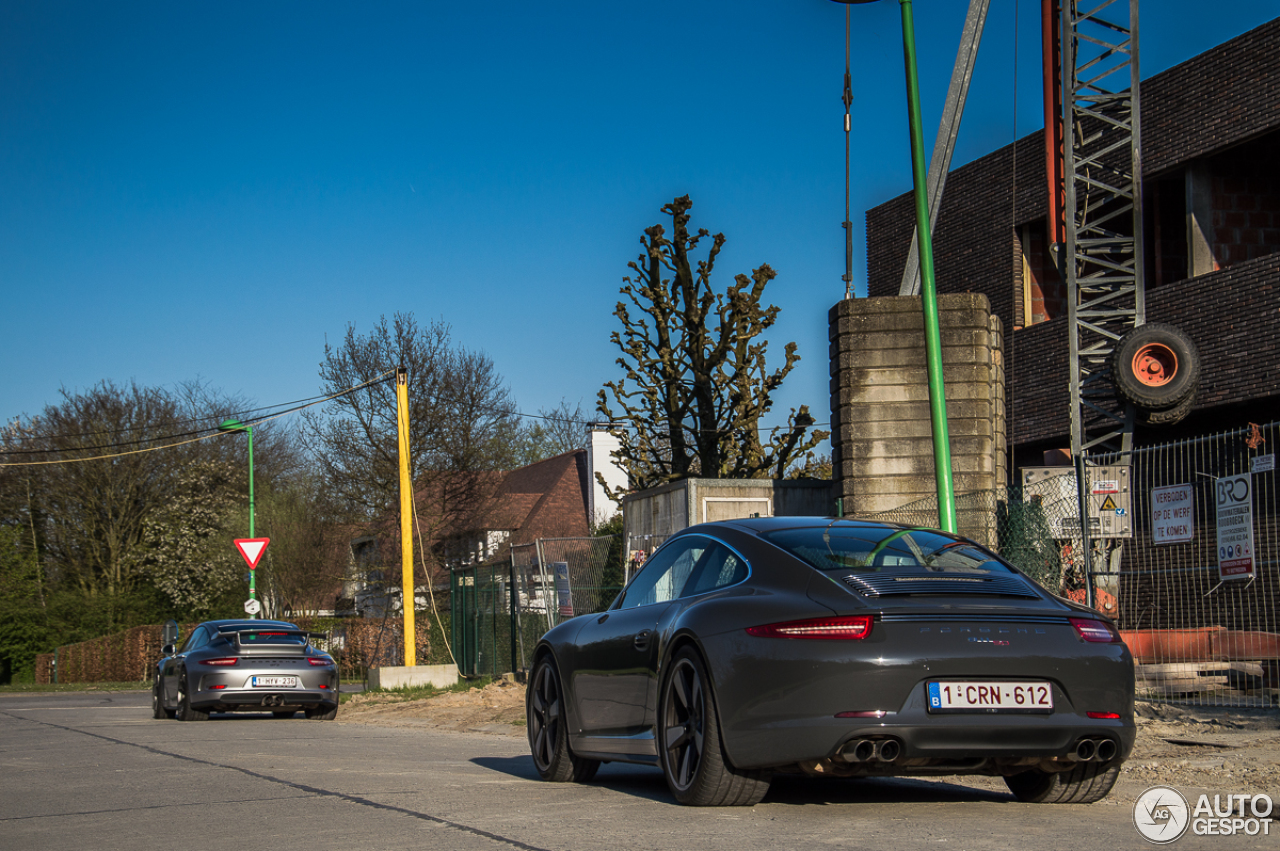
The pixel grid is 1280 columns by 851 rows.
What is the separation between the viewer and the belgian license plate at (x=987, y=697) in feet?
17.1

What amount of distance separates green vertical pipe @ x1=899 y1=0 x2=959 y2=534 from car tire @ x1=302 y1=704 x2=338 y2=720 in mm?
8359

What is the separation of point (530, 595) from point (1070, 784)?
14546mm

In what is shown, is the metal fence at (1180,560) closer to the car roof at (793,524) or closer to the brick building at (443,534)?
the car roof at (793,524)

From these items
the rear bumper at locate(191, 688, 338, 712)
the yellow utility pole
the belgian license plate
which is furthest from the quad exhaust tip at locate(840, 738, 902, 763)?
the yellow utility pole

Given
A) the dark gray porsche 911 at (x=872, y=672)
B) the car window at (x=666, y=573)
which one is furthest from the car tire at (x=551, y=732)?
the dark gray porsche 911 at (x=872, y=672)

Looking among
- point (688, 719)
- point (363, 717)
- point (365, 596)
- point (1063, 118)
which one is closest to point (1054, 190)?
point (1063, 118)

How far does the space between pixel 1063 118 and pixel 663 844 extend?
73.3 feet

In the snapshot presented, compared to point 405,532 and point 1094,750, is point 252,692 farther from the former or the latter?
point 1094,750

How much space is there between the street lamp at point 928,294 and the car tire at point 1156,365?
1015cm

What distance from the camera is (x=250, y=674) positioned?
52.0 feet

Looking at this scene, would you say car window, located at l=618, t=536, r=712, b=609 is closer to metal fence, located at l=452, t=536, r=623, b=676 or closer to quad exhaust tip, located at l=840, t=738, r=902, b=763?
quad exhaust tip, located at l=840, t=738, r=902, b=763

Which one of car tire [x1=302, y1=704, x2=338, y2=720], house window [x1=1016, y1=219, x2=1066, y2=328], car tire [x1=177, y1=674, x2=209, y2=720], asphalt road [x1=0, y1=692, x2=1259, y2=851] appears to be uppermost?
house window [x1=1016, y1=219, x2=1066, y2=328]

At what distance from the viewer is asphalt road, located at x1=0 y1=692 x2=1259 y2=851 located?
5.10 meters

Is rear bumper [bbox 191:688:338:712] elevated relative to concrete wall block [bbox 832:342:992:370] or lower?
lower
